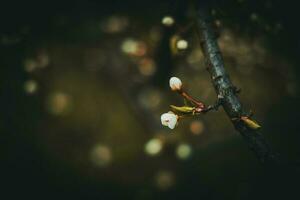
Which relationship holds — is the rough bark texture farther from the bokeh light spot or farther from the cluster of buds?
the bokeh light spot

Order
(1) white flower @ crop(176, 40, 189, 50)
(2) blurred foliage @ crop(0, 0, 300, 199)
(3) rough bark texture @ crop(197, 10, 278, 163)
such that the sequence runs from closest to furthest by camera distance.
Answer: (3) rough bark texture @ crop(197, 10, 278, 163) < (1) white flower @ crop(176, 40, 189, 50) < (2) blurred foliage @ crop(0, 0, 300, 199)

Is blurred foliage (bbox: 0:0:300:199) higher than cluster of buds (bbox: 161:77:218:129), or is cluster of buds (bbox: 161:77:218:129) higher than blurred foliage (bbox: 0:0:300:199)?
blurred foliage (bbox: 0:0:300:199)

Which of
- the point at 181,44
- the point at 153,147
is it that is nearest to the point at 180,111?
the point at 181,44

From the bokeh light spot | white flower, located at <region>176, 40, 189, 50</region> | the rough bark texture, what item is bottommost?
the rough bark texture

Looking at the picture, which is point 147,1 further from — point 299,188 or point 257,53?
point 299,188

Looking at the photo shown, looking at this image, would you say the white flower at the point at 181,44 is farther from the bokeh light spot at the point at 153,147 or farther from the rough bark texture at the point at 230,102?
the bokeh light spot at the point at 153,147

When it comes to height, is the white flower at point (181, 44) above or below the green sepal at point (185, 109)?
above

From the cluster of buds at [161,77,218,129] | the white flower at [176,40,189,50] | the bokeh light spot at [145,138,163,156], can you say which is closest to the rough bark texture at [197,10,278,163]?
the cluster of buds at [161,77,218,129]

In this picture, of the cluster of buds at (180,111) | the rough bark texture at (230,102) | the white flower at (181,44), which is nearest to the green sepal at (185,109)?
the cluster of buds at (180,111)

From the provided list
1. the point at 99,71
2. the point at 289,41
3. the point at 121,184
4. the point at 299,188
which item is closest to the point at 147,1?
the point at 99,71

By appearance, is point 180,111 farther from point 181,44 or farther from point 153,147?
point 153,147

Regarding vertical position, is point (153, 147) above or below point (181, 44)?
below
